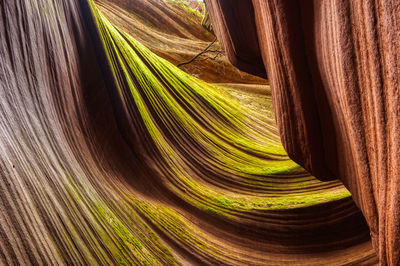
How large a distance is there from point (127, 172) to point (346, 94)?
3.54 ft

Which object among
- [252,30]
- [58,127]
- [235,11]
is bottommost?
[58,127]

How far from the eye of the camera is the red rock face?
67 cm

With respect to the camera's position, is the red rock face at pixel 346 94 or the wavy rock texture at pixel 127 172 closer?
the red rock face at pixel 346 94

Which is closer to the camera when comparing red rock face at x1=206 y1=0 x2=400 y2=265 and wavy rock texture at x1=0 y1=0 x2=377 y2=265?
red rock face at x1=206 y1=0 x2=400 y2=265

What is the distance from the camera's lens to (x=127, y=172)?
1546 millimetres

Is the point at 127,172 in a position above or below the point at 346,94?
below

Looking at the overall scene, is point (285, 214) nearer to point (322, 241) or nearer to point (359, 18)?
point (322, 241)

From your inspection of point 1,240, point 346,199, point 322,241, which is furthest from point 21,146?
point 346,199

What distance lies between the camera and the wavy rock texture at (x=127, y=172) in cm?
92

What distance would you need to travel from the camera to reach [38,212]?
0.85 meters

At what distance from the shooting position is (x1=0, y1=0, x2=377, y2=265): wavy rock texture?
0.92 meters

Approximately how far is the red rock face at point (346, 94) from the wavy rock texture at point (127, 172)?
1.89 feet

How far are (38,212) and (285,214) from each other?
1.29 metres

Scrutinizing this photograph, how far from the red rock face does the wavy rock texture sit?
22.7 inches
